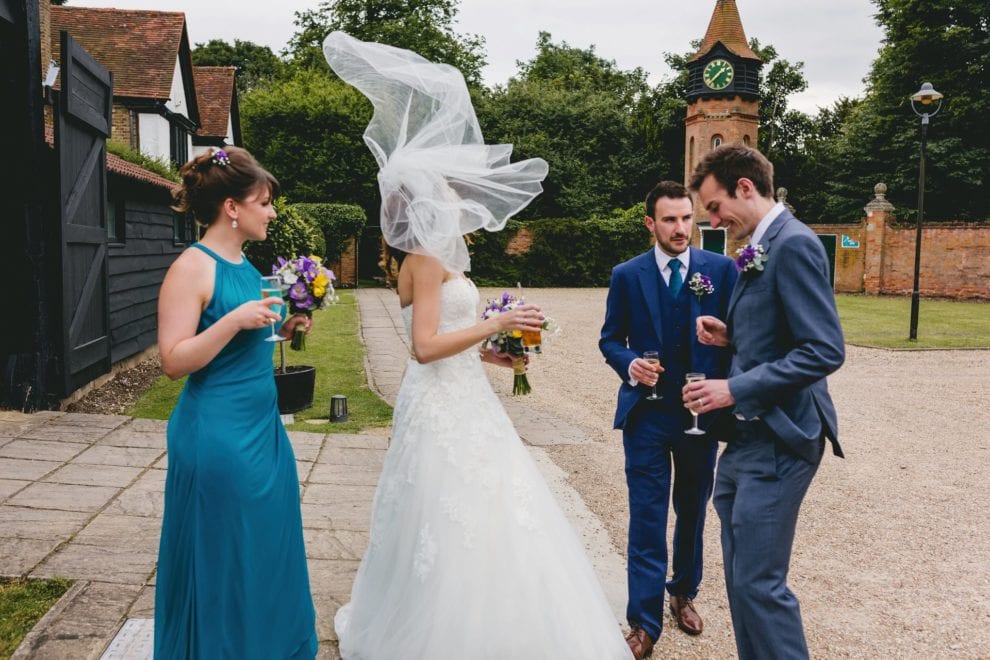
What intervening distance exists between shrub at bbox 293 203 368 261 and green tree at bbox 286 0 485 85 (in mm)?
12587

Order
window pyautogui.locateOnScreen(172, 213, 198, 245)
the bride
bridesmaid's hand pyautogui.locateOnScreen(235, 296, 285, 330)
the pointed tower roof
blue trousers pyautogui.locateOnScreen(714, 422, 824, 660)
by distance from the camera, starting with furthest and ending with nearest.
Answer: the pointed tower roof < window pyautogui.locateOnScreen(172, 213, 198, 245) < the bride < blue trousers pyautogui.locateOnScreen(714, 422, 824, 660) < bridesmaid's hand pyautogui.locateOnScreen(235, 296, 285, 330)


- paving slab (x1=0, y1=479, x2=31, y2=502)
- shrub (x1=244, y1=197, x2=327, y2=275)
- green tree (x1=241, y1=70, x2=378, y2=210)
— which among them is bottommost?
paving slab (x1=0, y1=479, x2=31, y2=502)

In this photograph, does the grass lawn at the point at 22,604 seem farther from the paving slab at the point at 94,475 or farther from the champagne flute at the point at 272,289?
the champagne flute at the point at 272,289

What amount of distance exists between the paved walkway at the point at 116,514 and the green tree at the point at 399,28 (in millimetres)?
34298

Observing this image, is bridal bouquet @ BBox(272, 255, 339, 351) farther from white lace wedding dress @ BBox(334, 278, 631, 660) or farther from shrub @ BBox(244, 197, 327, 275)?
shrub @ BBox(244, 197, 327, 275)

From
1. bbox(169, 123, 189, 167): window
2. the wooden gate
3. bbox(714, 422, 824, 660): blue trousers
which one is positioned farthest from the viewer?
bbox(169, 123, 189, 167): window

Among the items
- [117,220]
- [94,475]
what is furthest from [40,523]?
[117,220]

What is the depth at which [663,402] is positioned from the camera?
379 cm

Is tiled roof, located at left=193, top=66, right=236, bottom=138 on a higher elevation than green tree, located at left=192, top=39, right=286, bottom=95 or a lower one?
lower

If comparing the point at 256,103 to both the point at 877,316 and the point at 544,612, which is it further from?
the point at 544,612

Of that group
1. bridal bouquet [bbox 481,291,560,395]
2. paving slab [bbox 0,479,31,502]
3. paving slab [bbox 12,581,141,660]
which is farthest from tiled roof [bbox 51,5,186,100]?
bridal bouquet [bbox 481,291,560,395]

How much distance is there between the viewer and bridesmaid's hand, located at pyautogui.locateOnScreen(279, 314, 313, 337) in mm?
3291

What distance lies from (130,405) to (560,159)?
34339 mm

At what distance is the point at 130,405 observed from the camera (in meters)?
8.93
